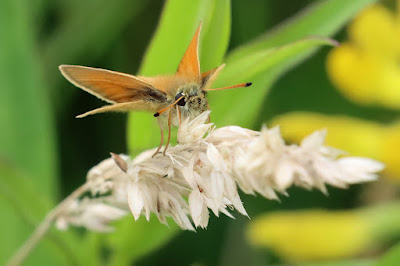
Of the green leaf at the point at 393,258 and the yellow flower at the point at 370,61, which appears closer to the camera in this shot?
the green leaf at the point at 393,258

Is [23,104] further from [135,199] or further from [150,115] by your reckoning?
[135,199]

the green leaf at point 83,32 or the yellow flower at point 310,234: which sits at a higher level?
the green leaf at point 83,32

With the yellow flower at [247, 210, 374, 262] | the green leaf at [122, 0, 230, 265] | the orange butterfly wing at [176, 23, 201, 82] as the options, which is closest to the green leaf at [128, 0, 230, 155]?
the green leaf at [122, 0, 230, 265]

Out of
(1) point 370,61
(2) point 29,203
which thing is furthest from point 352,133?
(2) point 29,203

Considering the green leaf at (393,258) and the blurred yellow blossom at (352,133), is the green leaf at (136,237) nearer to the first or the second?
the green leaf at (393,258)

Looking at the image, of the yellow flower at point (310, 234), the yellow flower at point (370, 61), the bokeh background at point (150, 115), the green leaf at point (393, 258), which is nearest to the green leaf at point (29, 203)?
the bokeh background at point (150, 115)

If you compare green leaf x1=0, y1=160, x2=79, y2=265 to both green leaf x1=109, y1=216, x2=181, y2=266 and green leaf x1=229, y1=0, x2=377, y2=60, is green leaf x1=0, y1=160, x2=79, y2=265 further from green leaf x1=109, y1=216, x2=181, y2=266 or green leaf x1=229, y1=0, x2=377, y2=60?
green leaf x1=229, y1=0, x2=377, y2=60

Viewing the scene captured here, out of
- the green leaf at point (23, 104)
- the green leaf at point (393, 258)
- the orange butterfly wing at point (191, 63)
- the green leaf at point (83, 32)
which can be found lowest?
the green leaf at point (393, 258)

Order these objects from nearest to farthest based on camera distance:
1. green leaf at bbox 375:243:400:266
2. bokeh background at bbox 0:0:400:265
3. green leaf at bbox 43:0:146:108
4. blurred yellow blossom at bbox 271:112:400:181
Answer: green leaf at bbox 375:243:400:266 → bokeh background at bbox 0:0:400:265 → blurred yellow blossom at bbox 271:112:400:181 → green leaf at bbox 43:0:146:108
